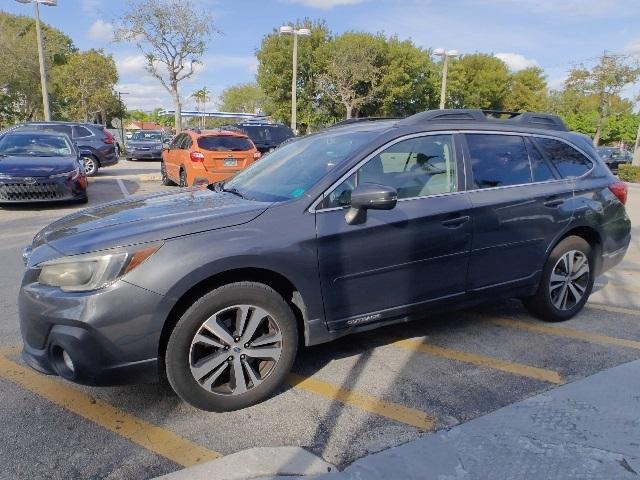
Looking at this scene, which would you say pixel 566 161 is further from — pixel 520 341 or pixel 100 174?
pixel 100 174

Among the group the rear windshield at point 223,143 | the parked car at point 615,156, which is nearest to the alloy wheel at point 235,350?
the rear windshield at point 223,143

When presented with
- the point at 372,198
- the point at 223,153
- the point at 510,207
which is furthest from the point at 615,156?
the point at 372,198

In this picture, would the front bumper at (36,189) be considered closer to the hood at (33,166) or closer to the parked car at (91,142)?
the hood at (33,166)

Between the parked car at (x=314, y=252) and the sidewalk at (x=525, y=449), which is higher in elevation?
the parked car at (x=314, y=252)

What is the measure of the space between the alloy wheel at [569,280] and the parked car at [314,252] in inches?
0.6

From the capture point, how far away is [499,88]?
49469mm

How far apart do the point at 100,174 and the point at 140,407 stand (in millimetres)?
16138

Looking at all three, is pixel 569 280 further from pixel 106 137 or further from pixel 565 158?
pixel 106 137

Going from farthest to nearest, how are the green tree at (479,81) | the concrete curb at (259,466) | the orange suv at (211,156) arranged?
the green tree at (479,81)
the orange suv at (211,156)
the concrete curb at (259,466)

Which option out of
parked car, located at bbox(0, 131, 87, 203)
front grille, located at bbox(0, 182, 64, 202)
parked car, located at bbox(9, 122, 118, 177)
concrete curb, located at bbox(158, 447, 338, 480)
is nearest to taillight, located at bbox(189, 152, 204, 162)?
parked car, located at bbox(0, 131, 87, 203)

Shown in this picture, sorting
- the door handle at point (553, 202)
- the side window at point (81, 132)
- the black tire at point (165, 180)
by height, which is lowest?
the black tire at point (165, 180)

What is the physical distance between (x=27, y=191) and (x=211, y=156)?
12.1ft

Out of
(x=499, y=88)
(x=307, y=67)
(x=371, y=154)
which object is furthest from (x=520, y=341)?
(x=499, y=88)

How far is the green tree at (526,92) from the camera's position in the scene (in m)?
51.8
